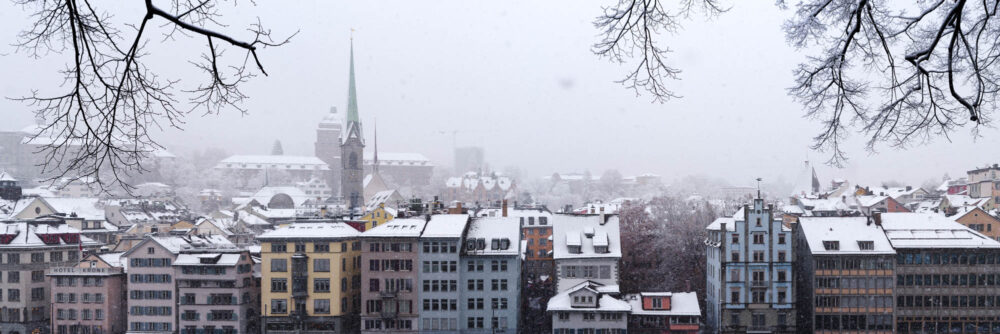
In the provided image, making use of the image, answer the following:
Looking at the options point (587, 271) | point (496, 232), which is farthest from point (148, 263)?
point (587, 271)

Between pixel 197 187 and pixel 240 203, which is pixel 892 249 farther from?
pixel 197 187

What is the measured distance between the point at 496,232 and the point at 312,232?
11.3 metres

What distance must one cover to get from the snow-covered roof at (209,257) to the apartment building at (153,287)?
87cm

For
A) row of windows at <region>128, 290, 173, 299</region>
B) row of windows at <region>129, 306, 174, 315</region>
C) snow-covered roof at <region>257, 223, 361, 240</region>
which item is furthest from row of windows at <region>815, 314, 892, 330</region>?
row of windows at <region>128, 290, 173, 299</region>

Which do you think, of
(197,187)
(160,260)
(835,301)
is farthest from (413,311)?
(197,187)

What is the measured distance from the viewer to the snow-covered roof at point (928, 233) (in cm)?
4844

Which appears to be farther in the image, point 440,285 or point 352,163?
point 352,163

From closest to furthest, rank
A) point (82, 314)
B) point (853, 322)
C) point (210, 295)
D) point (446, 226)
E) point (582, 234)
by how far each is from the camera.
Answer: point (853, 322)
point (446, 226)
point (582, 234)
point (210, 295)
point (82, 314)

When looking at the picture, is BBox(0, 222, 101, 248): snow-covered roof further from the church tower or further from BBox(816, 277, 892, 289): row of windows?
the church tower

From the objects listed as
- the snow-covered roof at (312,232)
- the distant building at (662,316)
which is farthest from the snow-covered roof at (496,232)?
the distant building at (662,316)

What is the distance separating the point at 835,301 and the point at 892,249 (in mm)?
4371

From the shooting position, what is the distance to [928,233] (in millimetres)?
49656

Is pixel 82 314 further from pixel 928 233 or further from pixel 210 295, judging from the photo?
pixel 928 233

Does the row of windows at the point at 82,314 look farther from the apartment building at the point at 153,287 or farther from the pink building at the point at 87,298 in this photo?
the apartment building at the point at 153,287
